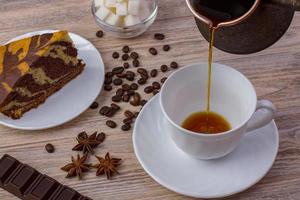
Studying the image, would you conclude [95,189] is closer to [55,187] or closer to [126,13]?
[55,187]

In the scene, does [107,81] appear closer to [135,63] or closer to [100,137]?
[135,63]

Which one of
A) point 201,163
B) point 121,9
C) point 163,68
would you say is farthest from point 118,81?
point 201,163

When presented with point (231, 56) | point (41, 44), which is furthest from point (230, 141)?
point (41, 44)

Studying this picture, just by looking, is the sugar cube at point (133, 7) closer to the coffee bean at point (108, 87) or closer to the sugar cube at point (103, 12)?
the sugar cube at point (103, 12)

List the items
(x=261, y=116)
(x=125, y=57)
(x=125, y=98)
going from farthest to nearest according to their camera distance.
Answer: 1. (x=125, y=57)
2. (x=125, y=98)
3. (x=261, y=116)

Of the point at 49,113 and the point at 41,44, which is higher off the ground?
the point at 41,44

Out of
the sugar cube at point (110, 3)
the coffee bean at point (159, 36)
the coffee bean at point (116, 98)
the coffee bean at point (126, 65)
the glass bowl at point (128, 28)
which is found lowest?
the coffee bean at point (116, 98)

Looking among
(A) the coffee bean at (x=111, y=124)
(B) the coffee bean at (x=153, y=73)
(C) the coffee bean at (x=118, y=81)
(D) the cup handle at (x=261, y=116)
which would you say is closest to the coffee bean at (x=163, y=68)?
(B) the coffee bean at (x=153, y=73)
